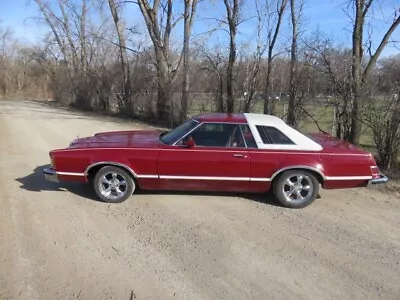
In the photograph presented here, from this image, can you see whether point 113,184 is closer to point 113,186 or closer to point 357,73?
point 113,186

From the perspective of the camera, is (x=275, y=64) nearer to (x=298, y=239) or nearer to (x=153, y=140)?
(x=153, y=140)

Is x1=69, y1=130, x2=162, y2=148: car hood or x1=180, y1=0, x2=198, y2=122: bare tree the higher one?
x1=180, y1=0, x2=198, y2=122: bare tree


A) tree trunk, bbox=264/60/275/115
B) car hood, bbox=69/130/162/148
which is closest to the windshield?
car hood, bbox=69/130/162/148

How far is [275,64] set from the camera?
52.3 ft

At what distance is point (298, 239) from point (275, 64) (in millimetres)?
12394

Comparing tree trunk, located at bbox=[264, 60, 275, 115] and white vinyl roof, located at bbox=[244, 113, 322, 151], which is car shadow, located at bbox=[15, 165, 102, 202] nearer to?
white vinyl roof, located at bbox=[244, 113, 322, 151]

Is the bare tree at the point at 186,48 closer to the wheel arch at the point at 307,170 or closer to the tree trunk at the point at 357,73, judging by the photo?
the tree trunk at the point at 357,73

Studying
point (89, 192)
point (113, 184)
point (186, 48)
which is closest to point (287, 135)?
point (113, 184)

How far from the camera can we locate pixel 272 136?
5.74 metres

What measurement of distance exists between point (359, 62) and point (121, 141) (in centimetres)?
639

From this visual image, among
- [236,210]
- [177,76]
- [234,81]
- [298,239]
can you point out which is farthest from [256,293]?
[177,76]

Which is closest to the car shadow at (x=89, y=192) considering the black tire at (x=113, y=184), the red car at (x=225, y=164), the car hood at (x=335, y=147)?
the black tire at (x=113, y=184)

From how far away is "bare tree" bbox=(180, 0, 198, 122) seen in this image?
17.0 m

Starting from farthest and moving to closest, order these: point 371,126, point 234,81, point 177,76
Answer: point 177,76, point 234,81, point 371,126
